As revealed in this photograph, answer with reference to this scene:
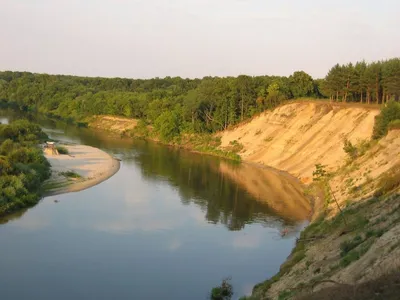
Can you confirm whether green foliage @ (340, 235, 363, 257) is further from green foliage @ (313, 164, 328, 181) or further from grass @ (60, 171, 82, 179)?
grass @ (60, 171, 82, 179)

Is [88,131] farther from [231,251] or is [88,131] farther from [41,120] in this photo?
[231,251]

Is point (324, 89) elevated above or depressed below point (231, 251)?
above

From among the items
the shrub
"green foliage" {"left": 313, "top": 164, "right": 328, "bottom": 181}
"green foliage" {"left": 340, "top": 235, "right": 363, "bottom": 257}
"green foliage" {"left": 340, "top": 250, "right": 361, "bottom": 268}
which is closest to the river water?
"green foliage" {"left": 313, "top": 164, "right": 328, "bottom": 181}

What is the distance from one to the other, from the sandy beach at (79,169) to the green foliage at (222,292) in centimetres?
2475

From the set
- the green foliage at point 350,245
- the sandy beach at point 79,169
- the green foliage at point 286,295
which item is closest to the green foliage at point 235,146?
the sandy beach at point 79,169

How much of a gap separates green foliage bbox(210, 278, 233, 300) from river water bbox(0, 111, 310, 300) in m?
0.44

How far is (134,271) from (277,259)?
30.1 feet

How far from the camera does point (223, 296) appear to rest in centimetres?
2469

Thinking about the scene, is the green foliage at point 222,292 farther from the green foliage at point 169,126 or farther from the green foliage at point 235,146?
Answer: the green foliage at point 169,126

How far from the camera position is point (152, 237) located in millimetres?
33688

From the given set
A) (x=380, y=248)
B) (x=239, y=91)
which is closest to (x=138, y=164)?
(x=239, y=91)

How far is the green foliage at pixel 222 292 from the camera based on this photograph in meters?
24.6

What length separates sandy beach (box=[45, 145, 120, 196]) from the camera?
155ft

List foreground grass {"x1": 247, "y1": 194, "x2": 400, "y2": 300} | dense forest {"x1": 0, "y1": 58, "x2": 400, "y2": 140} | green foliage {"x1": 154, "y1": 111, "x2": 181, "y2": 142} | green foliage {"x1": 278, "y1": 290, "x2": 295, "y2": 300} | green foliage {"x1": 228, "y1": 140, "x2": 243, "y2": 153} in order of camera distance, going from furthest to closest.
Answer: green foliage {"x1": 154, "y1": 111, "x2": 181, "y2": 142} → green foliage {"x1": 228, "y1": 140, "x2": 243, "y2": 153} → dense forest {"x1": 0, "y1": 58, "x2": 400, "y2": 140} → foreground grass {"x1": 247, "y1": 194, "x2": 400, "y2": 300} → green foliage {"x1": 278, "y1": 290, "x2": 295, "y2": 300}
